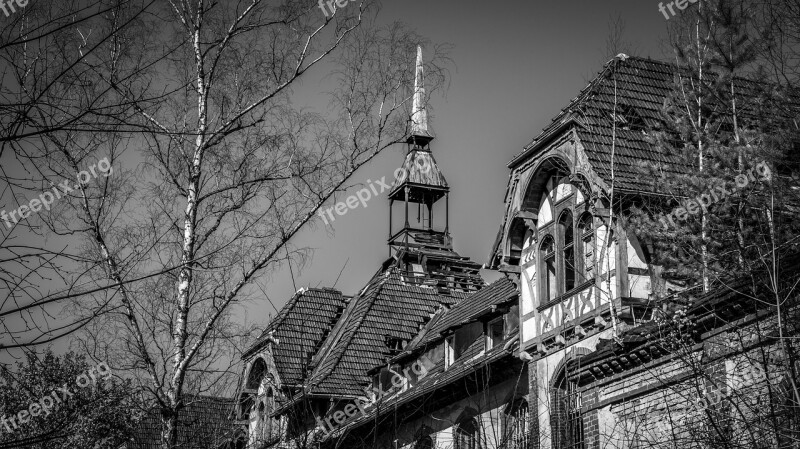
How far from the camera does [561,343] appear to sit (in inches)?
883

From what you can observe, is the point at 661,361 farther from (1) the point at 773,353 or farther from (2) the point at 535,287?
(2) the point at 535,287

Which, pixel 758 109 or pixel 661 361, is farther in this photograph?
pixel 758 109

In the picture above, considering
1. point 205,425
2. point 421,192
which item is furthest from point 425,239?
point 205,425

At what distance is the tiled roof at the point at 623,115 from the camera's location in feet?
70.6

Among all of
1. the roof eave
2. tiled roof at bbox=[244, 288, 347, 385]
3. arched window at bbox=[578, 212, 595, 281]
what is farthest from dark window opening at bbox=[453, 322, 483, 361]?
tiled roof at bbox=[244, 288, 347, 385]

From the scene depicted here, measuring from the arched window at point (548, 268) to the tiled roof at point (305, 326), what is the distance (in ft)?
38.6

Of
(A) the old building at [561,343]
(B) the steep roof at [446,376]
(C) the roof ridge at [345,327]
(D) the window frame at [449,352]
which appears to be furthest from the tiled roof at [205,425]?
(C) the roof ridge at [345,327]

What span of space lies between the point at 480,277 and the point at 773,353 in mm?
26880

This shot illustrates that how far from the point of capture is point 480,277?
39000 millimetres

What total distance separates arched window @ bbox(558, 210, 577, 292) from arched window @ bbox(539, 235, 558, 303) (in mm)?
277

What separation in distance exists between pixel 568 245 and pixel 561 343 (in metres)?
1.89

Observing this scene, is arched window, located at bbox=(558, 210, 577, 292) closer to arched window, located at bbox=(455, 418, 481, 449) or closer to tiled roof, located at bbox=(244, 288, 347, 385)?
arched window, located at bbox=(455, 418, 481, 449)

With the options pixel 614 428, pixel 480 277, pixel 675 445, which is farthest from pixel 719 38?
pixel 480 277

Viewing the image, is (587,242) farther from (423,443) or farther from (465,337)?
(423,443)
